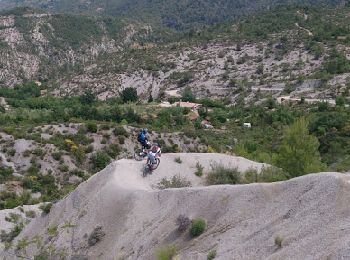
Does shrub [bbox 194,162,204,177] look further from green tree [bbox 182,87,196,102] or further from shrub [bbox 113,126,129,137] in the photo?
green tree [bbox 182,87,196,102]

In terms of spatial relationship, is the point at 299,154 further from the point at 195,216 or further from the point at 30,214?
the point at 30,214

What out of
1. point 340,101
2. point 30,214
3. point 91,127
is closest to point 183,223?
point 30,214

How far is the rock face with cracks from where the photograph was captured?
1502 cm

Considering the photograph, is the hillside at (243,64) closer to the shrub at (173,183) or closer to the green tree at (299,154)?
the green tree at (299,154)

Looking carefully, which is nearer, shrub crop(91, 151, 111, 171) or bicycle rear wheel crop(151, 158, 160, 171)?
bicycle rear wheel crop(151, 158, 160, 171)

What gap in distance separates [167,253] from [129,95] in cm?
8115

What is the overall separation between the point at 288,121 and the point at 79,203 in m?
45.8

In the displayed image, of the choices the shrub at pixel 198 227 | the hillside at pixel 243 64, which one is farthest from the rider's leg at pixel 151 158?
the hillside at pixel 243 64

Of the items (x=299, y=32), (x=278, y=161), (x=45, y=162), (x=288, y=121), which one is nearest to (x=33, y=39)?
(x=299, y=32)

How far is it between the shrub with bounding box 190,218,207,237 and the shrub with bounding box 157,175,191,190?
6.16 meters

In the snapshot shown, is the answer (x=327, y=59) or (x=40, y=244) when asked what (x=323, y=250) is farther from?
(x=327, y=59)

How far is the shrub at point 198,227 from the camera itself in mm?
18328

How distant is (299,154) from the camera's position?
30.8 m

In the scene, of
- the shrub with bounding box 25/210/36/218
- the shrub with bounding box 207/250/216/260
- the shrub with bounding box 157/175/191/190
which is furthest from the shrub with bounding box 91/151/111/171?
the shrub with bounding box 207/250/216/260
